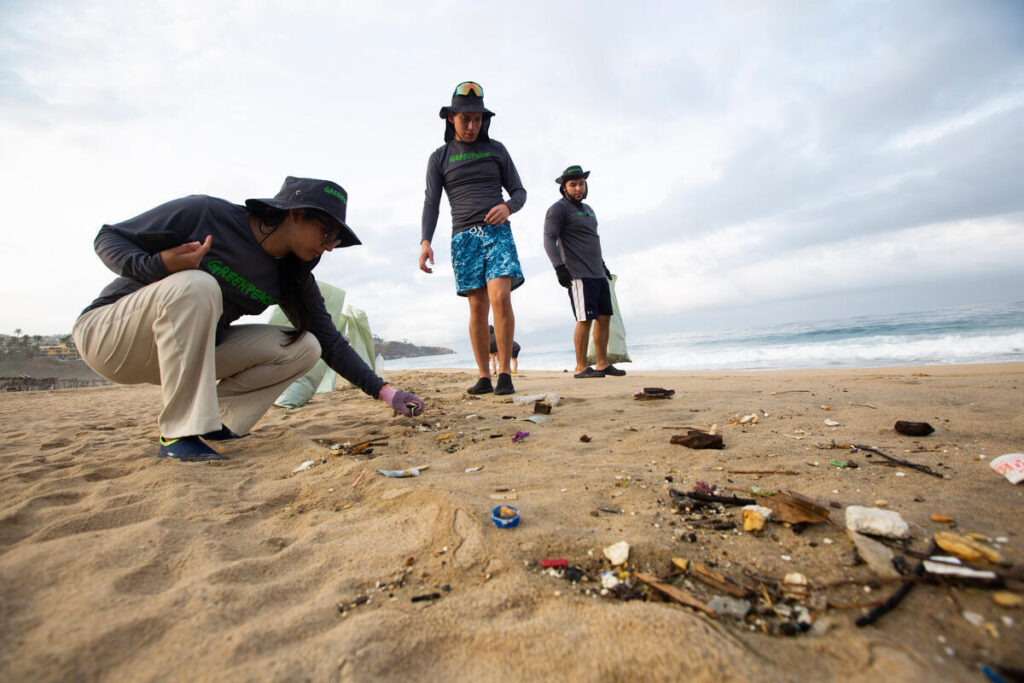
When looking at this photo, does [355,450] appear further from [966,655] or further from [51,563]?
[966,655]

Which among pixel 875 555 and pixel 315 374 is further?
pixel 315 374

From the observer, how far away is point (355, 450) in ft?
6.57

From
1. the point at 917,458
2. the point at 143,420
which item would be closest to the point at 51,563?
the point at 917,458

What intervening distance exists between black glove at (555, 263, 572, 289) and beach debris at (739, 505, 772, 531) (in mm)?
3915

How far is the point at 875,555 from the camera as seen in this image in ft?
2.93

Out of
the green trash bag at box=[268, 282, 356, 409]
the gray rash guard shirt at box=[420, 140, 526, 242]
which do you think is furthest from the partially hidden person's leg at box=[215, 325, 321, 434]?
the gray rash guard shirt at box=[420, 140, 526, 242]

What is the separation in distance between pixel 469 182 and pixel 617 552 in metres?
3.09

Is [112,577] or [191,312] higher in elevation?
[191,312]

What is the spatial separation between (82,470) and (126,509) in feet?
2.34

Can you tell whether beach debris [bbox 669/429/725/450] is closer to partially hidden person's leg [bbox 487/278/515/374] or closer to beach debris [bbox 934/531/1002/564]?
beach debris [bbox 934/531/1002/564]

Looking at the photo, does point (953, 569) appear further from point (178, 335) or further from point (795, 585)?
point (178, 335)

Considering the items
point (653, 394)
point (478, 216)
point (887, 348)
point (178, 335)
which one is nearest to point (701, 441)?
point (653, 394)

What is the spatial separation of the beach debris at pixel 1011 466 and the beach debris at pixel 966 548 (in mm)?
509

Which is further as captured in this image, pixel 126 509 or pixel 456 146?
pixel 456 146
